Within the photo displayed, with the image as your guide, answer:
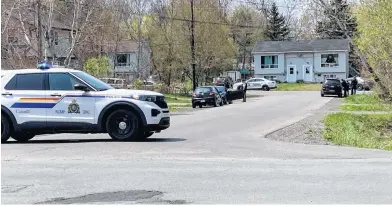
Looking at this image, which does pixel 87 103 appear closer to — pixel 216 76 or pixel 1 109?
pixel 1 109

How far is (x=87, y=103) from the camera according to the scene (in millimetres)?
15352

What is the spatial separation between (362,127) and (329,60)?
61704mm

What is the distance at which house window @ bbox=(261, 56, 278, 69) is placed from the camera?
92625 millimetres

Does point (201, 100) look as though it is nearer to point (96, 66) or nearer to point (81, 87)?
point (96, 66)

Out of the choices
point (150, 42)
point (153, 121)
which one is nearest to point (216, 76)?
point (150, 42)

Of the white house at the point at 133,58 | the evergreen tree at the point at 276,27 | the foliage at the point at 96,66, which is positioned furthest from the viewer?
the evergreen tree at the point at 276,27

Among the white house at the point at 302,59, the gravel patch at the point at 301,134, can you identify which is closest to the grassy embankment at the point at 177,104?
the gravel patch at the point at 301,134

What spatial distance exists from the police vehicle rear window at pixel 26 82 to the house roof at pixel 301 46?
75.3 m

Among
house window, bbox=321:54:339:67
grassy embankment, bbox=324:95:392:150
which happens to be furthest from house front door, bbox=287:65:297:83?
grassy embankment, bbox=324:95:392:150

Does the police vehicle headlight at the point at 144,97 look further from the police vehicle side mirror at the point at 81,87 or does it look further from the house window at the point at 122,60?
the house window at the point at 122,60

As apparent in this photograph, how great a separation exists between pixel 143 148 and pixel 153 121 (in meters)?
1.50

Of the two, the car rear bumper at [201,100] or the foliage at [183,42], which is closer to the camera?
the car rear bumper at [201,100]

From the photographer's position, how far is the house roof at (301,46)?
89.1 m

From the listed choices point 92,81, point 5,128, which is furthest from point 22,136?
point 92,81
